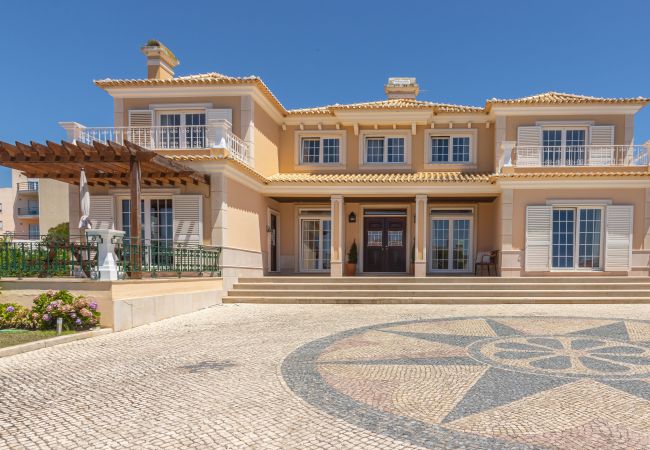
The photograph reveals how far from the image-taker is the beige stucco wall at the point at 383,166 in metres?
17.0

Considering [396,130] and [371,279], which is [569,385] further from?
[396,130]

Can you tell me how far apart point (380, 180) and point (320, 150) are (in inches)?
138

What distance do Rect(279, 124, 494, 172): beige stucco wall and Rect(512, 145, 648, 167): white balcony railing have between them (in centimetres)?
153

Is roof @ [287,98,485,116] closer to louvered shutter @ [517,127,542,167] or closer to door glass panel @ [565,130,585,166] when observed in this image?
louvered shutter @ [517,127,542,167]

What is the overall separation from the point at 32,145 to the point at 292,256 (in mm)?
10447

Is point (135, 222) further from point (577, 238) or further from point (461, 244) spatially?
point (577, 238)

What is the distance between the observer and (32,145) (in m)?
9.50

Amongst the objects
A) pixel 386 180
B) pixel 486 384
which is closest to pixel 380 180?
pixel 386 180

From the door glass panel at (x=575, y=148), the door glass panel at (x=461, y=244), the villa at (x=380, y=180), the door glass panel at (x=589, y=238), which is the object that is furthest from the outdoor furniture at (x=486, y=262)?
the door glass panel at (x=575, y=148)

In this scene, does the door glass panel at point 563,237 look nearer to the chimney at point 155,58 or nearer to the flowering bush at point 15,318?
the flowering bush at point 15,318

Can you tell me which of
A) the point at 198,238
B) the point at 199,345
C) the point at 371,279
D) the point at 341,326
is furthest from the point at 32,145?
the point at 371,279

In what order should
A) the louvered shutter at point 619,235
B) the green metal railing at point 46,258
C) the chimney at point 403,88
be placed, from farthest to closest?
1. the chimney at point 403,88
2. the louvered shutter at point 619,235
3. the green metal railing at point 46,258

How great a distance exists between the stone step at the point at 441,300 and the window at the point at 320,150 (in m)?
7.16

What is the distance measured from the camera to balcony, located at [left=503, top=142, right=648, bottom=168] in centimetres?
1501
